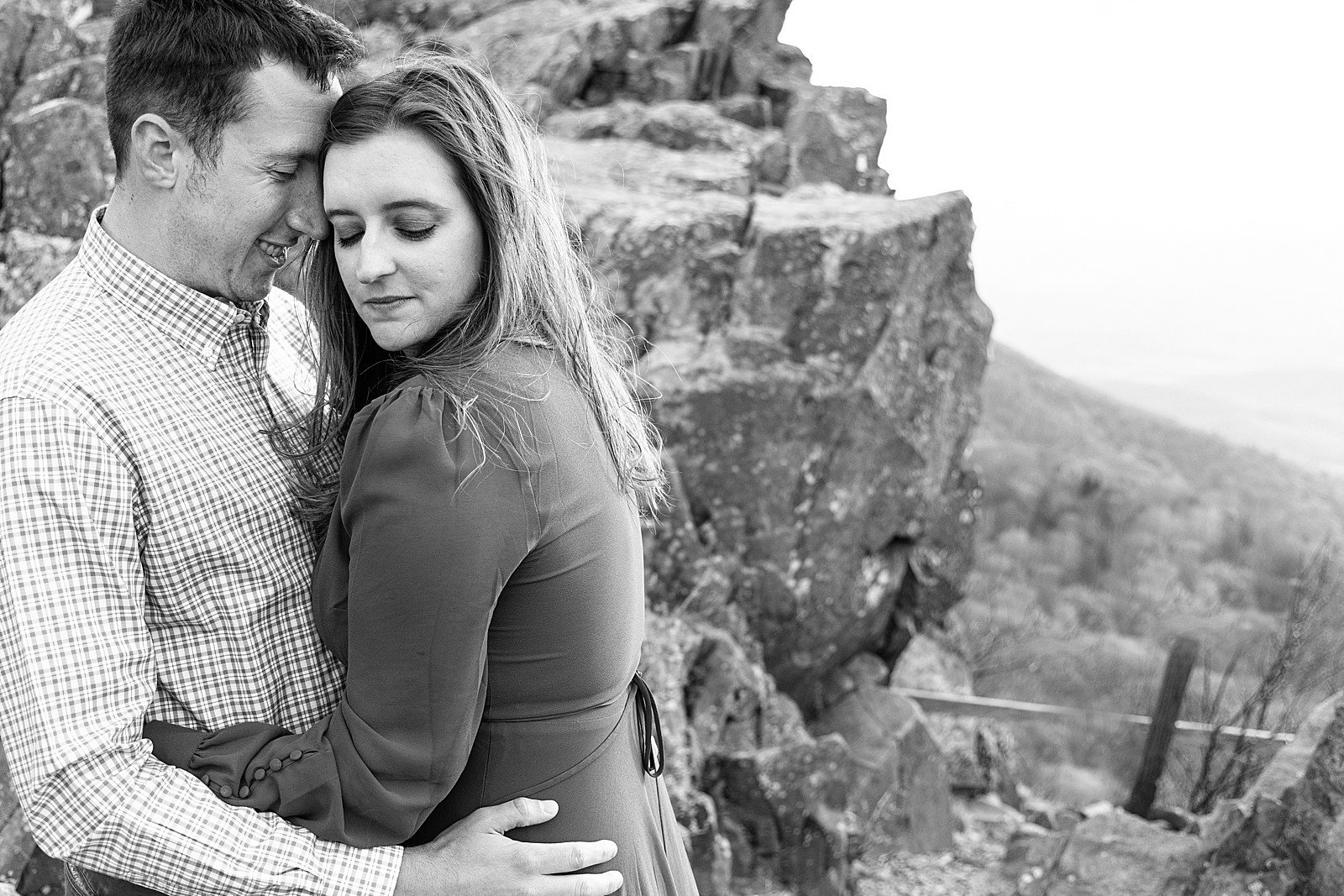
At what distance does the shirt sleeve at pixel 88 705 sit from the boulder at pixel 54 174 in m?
5.39

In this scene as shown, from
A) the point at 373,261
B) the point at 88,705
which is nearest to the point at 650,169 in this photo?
the point at 373,261

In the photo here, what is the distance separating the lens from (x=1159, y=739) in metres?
7.96

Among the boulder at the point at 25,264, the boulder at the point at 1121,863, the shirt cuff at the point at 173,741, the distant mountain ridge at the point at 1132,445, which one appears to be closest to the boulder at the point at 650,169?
the boulder at the point at 25,264

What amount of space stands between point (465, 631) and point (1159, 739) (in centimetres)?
783

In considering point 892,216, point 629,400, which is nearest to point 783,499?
point 892,216

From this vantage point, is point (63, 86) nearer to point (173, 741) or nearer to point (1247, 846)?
point (173, 741)

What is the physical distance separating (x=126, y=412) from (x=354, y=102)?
A: 564 millimetres

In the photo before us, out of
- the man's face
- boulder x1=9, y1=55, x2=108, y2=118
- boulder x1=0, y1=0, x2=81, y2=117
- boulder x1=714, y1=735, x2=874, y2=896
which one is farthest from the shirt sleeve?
boulder x1=0, y1=0, x2=81, y2=117

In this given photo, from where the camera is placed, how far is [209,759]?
1550mm

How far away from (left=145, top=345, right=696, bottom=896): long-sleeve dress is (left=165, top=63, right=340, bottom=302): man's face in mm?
507

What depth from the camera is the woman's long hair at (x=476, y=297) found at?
5.20 feet

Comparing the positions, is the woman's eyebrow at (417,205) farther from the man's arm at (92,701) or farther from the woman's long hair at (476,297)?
the man's arm at (92,701)

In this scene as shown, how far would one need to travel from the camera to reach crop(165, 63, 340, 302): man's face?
5.72ft

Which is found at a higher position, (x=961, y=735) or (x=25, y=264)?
(x=25, y=264)
